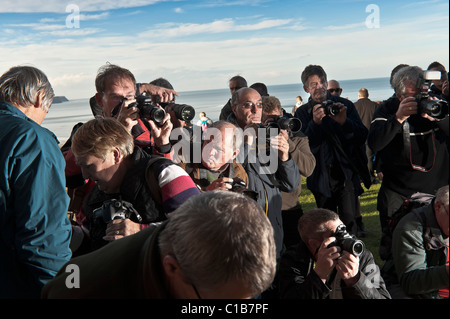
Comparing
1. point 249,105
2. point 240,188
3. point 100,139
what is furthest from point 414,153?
point 100,139

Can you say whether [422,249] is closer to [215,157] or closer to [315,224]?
[315,224]

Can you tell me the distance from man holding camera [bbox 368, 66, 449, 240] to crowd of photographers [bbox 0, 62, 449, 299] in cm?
1

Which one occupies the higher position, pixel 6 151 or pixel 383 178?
pixel 6 151

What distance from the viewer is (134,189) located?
6.52 ft

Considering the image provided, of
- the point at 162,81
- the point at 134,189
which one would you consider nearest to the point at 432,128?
the point at 162,81

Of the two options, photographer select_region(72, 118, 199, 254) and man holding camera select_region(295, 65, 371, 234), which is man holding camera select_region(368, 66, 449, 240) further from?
photographer select_region(72, 118, 199, 254)

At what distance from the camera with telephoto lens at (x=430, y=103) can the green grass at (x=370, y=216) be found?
62.6 inches

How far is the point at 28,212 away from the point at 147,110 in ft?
3.00

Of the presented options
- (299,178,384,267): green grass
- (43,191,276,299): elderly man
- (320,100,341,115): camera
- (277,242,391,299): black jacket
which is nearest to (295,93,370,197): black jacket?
(320,100,341,115): camera

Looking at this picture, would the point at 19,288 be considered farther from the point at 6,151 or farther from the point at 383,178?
the point at 383,178

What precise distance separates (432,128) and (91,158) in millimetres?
2662

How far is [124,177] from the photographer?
79.5 inches
